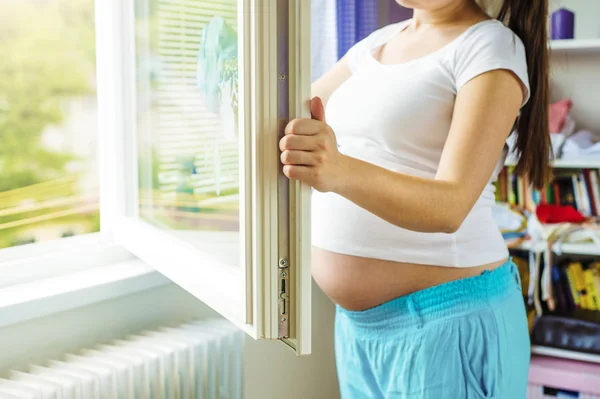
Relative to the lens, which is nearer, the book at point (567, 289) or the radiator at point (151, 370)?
the radiator at point (151, 370)

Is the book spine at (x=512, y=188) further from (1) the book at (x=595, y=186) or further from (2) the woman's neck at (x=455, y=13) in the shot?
(2) the woman's neck at (x=455, y=13)

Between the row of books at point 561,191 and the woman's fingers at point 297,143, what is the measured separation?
1.55 meters

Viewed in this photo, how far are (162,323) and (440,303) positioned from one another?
2.34ft

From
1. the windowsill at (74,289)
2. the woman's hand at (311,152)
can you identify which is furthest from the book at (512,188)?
the woman's hand at (311,152)

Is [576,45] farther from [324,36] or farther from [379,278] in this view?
[379,278]

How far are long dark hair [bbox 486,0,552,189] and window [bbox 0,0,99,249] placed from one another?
1.03 metres

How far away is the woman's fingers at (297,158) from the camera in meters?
0.80

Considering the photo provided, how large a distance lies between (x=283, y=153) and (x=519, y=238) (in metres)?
1.56

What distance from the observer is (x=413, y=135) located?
120cm

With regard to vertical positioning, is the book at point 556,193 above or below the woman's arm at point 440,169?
below

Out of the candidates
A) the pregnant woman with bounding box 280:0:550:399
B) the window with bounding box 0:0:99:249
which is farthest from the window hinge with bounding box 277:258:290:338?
the window with bounding box 0:0:99:249

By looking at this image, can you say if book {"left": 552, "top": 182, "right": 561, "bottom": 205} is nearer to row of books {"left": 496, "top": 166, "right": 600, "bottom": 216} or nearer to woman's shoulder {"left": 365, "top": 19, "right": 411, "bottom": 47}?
row of books {"left": 496, "top": 166, "right": 600, "bottom": 216}

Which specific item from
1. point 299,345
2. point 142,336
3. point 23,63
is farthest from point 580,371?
point 23,63

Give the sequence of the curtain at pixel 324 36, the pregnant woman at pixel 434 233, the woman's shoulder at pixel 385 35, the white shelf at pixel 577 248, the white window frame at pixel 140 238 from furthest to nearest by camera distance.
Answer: the white shelf at pixel 577 248, the curtain at pixel 324 36, the woman's shoulder at pixel 385 35, the pregnant woman at pixel 434 233, the white window frame at pixel 140 238
